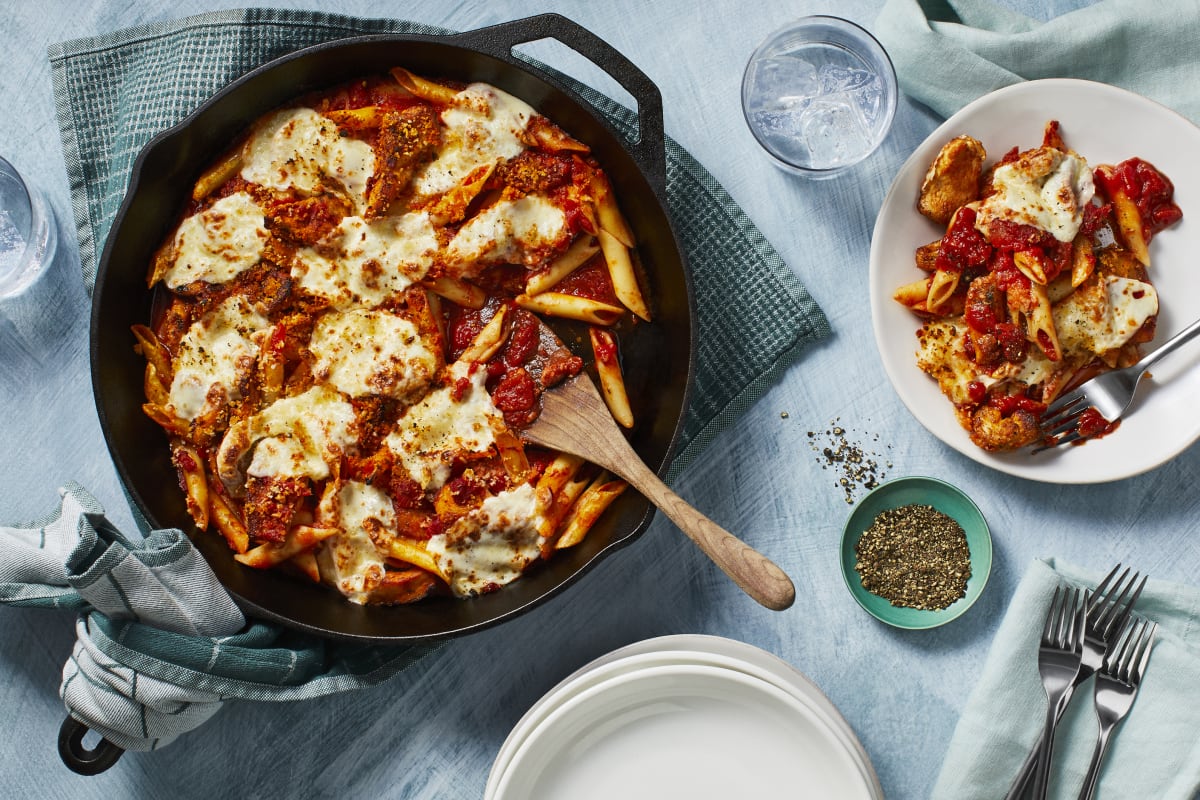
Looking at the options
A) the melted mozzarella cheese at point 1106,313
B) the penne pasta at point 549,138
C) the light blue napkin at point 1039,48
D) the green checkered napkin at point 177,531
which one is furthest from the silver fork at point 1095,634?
the penne pasta at point 549,138

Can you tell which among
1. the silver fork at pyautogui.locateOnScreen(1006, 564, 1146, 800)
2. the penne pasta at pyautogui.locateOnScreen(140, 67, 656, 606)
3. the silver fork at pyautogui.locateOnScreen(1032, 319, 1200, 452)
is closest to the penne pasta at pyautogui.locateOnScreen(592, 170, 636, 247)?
the penne pasta at pyautogui.locateOnScreen(140, 67, 656, 606)

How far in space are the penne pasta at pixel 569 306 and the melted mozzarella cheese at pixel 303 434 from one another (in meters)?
0.72

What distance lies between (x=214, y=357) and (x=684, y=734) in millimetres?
2066

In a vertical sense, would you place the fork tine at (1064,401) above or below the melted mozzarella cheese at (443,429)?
below

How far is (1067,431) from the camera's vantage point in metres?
3.36

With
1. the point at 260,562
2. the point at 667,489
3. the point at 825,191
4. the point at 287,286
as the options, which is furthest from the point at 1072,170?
the point at 260,562

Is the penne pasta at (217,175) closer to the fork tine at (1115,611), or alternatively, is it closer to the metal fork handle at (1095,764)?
the fork tine at (1115,611)

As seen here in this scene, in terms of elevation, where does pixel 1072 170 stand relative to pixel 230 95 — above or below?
below

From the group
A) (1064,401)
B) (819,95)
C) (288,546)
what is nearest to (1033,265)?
(1064,401)

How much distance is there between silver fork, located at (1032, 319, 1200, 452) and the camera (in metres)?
3.29

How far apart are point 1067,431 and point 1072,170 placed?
3.05 feet

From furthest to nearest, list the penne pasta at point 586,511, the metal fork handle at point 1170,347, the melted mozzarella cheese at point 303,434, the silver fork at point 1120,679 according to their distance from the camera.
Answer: the silver fork at point 1120,679 < the metal fork handle at point 1170,347 < the penne pasta at point 586,511 < the melted mozzarella cheese at point 303,434

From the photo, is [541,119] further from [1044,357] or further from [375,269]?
[1044,357]

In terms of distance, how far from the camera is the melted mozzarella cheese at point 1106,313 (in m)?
3.21
